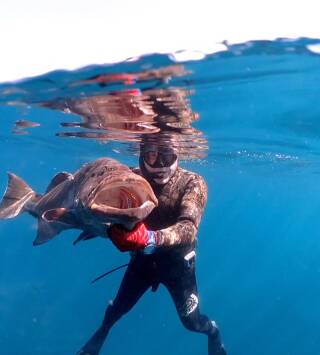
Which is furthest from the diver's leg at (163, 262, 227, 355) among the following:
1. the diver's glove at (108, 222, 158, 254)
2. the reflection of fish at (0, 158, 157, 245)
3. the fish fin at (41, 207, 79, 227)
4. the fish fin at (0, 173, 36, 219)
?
the fish fin at (0, 173, 36, 219)

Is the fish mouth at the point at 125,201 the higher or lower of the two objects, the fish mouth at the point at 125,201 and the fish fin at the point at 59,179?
the higher

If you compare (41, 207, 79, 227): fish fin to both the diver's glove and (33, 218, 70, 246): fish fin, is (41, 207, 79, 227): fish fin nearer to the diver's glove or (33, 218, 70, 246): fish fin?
the diver's glove

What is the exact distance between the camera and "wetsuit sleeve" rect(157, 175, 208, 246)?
5.49m

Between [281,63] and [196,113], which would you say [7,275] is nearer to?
[196,113]

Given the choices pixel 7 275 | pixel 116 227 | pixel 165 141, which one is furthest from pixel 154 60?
pixel 7 275

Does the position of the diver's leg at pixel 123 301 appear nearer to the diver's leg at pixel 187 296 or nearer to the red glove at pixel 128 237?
the diver's leg at pixel 187 296

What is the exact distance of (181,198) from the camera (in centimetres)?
788

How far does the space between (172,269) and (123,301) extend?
165 centimetres

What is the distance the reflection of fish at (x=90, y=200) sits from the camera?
179 inches

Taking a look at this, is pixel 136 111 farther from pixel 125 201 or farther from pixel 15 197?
pixel 125 201

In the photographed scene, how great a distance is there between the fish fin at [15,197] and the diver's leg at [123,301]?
131 inches

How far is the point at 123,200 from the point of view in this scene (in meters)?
5.16

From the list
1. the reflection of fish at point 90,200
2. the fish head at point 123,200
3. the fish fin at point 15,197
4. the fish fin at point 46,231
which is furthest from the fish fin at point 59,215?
the fish fin at point 15,197

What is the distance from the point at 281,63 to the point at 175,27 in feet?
10.6
